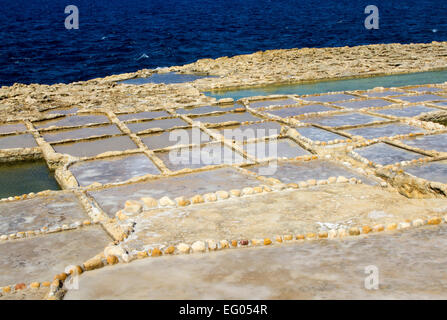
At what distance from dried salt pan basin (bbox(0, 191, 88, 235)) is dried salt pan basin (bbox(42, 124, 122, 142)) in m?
3.24

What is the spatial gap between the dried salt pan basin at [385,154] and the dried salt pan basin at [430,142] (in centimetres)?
41

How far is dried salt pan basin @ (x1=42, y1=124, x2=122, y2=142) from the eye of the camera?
10.6m

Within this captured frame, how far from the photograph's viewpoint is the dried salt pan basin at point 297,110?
11859mm

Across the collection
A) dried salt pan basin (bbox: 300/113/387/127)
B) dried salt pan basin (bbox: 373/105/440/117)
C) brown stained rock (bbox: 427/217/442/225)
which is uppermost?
dried salt pan basin (bbox: 373/105/440/117)

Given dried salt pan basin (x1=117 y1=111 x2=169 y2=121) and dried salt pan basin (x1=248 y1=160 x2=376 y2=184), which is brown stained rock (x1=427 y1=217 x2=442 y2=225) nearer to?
dried salt pan basin (x1=248 y1=160 x2=376 y2=184)

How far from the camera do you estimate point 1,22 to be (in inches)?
2579

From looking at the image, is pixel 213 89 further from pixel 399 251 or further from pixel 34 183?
pixel 399 251

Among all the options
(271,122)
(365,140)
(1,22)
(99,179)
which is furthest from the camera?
(1,22)

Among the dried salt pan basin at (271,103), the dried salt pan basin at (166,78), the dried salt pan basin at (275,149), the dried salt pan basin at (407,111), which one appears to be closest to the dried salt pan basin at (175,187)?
the dried salt pan basin at (275,149)

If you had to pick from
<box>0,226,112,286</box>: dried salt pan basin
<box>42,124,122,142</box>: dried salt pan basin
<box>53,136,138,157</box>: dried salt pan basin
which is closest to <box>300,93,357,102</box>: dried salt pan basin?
<box>42,124,122,142</box>: dried salt pan basin

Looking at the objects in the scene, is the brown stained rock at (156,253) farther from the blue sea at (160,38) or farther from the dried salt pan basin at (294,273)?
the blue sea at (160,38)

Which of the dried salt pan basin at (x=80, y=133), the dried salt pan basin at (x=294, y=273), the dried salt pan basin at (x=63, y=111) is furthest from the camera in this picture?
the dried salt pan basin at (x=63, y=111)

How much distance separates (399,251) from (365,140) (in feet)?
18.2
